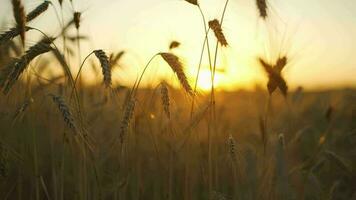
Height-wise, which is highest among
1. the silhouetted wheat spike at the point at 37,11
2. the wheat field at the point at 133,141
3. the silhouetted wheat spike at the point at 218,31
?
the silhouetted wheat spike at the point at 37,11

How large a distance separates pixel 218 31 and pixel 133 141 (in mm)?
1137

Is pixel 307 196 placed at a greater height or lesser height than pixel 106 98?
lesser

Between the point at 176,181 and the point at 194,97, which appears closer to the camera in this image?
the point at 194,97

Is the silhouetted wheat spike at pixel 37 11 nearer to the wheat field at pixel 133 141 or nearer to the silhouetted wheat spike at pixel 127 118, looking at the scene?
the wheat field at pixel 133 141

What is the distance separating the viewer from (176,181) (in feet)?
12.2

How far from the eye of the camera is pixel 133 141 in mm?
3027

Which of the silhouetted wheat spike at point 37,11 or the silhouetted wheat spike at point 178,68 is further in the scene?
the silhouetted wheat spike at point 37,11

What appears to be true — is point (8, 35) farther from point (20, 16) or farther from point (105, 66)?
point (105, 66)

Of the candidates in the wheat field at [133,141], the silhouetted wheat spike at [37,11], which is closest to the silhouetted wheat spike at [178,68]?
the wheat field at [133,141]

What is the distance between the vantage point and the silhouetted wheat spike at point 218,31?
2145 millimetres

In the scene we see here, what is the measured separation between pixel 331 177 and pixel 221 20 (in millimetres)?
2259

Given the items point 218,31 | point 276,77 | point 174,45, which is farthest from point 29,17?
point 276,77

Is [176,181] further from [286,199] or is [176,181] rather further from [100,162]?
[286,199]

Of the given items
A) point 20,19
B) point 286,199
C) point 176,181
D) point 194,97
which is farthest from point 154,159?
point 20,19
